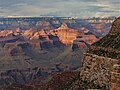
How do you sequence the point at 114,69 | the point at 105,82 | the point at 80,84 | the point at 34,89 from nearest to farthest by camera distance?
1. the point at 114,69
2. the point at 105,82
3. the point at 80,84
4. the point at 34,89

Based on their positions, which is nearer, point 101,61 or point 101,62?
point 101,62

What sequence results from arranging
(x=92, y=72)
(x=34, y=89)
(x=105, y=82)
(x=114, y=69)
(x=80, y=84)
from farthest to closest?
(x=34, y=89), (x=80, y=84), (x=92, y=72), (x=105, y=82), (x=114, y=69)

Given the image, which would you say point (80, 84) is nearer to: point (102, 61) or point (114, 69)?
point (102, 61)

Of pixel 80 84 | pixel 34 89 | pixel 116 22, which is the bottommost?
pixel 34 89

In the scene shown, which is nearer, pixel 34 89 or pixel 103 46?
pixel 103 46

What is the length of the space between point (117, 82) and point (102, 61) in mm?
31949

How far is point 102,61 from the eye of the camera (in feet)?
168

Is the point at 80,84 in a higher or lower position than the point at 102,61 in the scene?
lower

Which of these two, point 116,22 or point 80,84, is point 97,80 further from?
point 116,22

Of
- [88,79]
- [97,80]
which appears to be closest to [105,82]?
[97,80]

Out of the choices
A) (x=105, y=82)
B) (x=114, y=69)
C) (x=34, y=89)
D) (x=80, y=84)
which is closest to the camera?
(x=114, y=69)

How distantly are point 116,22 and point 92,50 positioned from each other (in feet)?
20.4

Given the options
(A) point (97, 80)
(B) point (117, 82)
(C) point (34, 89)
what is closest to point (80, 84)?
(A) point (97, 80)

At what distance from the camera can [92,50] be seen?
193 feet
